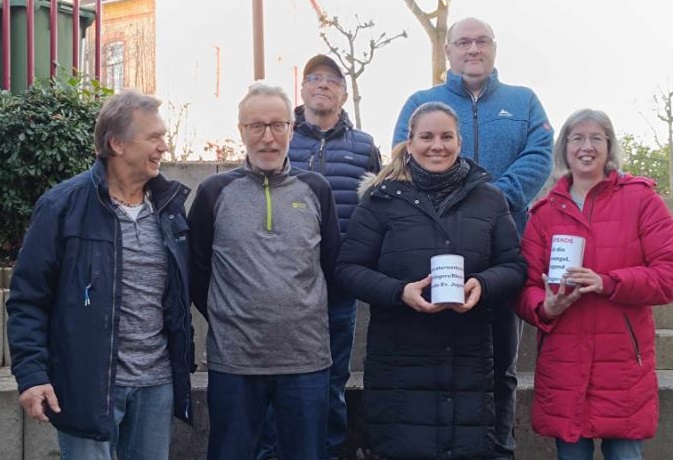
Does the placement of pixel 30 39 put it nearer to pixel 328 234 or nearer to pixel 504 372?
pixel 328 234

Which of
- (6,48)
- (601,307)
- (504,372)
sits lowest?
(504,372)

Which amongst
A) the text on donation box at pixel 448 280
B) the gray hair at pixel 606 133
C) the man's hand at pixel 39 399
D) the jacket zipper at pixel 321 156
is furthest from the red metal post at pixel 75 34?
the text on donation box at pixel 448 280

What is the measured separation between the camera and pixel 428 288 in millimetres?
3500

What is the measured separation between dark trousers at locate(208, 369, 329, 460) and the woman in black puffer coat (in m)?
0.23

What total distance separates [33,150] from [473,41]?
10.2 feet

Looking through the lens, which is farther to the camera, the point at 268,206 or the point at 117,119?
the point at 268,206

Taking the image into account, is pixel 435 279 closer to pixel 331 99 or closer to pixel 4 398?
pixel 331 99

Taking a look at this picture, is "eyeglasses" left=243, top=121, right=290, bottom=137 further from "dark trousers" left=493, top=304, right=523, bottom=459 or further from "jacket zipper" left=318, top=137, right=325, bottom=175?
"dark trousers" left=493, top=304, right=523, bottom=459

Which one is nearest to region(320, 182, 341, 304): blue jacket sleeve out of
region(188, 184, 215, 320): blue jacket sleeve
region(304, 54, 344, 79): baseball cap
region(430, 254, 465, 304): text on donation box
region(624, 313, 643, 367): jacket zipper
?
region(188, 184, 215, 320): blue jacket sleeve

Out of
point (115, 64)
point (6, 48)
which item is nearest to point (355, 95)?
point (6, 48)

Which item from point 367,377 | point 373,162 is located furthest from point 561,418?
point 373,162

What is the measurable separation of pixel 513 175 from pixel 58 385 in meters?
2.19

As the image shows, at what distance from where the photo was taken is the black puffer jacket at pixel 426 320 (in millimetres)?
3486

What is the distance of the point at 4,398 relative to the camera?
14.7 ft
